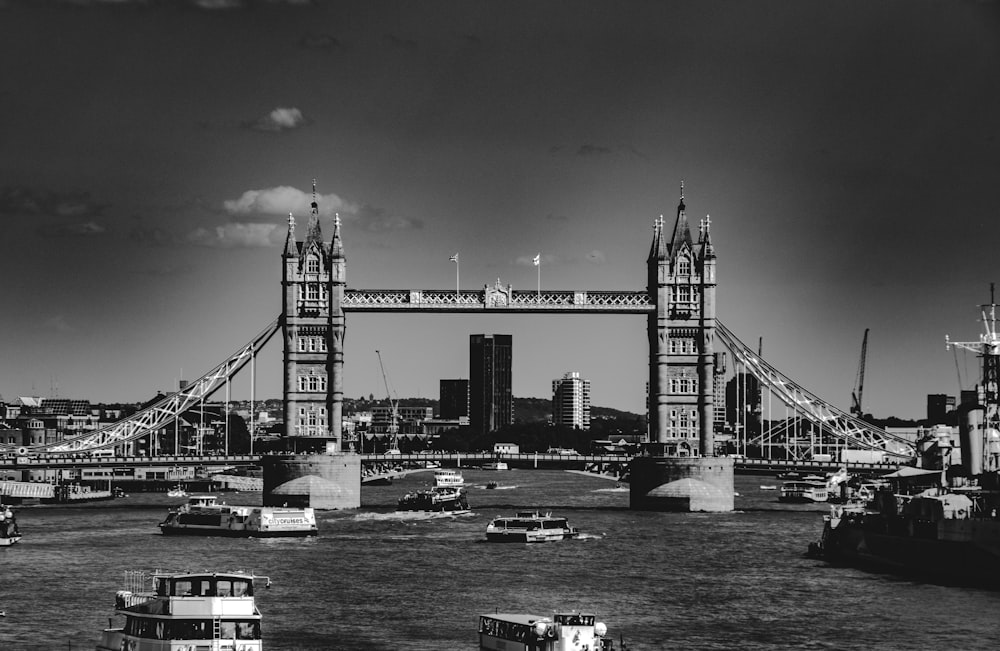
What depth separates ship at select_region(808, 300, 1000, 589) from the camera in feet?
363

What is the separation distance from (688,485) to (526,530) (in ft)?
120

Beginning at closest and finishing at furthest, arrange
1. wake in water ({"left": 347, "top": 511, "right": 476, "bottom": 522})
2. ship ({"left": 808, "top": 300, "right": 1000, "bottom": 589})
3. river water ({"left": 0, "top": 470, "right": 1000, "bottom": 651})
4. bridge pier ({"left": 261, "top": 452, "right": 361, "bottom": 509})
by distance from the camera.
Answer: river water ({"left": 0, "top": 470, "right": 1000, "bottom": 651}) → ship ({"left": 808, "top": 300, "right": 1000, "bottom": 589}) → wake in water ({"left": 347, "top": 511, "right": 476, "bottom": 522}) → bridge pier ({"left": 261, "top": 452, "right": 361, "bottom": 509})

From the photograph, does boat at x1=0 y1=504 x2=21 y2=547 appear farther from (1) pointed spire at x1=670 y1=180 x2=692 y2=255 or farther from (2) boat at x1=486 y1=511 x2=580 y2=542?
(1) pointed spire at x1=670 y1=180 x2=692 y2=255

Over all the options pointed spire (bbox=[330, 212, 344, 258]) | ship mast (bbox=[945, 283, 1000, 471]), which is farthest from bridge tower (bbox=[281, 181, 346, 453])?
ship mast (bbox=[945, 283, 1000, 471])

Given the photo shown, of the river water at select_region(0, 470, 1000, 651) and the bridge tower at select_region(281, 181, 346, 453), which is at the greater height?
the bridge tower at select_region(281, 181, 346, 453)

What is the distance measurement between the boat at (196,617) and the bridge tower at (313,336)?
105 meters

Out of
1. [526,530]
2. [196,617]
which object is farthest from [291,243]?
[196,617]

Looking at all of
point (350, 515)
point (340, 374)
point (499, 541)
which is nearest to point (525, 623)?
point (499, 541)

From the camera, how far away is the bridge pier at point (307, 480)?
169 meters

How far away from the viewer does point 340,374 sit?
174125 mm

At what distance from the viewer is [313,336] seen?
175625 millimetres

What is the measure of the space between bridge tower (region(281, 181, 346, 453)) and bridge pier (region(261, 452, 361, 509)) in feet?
14.6

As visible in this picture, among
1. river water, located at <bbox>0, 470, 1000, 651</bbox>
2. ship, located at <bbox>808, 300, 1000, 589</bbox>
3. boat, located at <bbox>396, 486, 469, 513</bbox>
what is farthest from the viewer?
boat, located at <bbox>396, 486, 469, 513</bbox>

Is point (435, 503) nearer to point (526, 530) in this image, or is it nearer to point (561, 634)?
point (526, 530)
